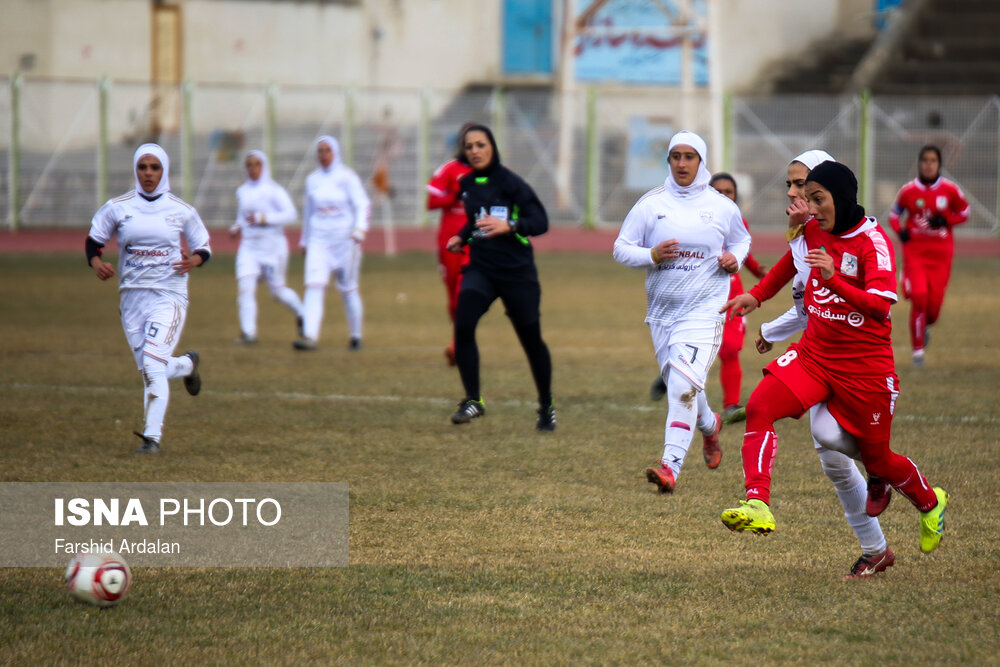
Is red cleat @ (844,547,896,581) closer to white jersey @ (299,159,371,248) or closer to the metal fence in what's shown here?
white jersey @ (299,159,371,248)

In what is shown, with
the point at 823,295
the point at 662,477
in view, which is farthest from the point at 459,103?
the point at 823,295

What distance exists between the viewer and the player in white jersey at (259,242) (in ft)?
52.0

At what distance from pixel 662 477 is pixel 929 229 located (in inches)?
301

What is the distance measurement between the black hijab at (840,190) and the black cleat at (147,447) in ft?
16.7

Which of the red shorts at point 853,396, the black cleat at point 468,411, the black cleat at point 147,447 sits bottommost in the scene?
the black cleat at point 147,447

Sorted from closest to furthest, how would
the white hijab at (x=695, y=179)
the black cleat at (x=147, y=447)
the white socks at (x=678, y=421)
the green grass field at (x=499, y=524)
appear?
the green grass field at (x=499, y=524), the white socks at (x=678, y=421), the white hijab at (x=695, y=179), the black cleat at (x=147, y=447)

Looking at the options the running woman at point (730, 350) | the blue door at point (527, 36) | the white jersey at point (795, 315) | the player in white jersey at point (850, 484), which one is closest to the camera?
the player in white jersey at point (850, 484)

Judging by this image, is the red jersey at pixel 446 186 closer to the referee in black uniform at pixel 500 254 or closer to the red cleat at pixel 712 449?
the referee in black uniform at pixel 500 254

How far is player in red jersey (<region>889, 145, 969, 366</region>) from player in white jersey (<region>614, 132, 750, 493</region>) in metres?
6.30

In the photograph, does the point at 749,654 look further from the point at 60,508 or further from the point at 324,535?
the point at 60,508

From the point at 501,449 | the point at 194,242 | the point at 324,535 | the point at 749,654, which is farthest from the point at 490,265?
the point at 749,654

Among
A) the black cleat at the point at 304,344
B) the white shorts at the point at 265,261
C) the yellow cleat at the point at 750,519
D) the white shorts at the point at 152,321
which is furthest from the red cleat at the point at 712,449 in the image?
the white shorts at the point at 265,261

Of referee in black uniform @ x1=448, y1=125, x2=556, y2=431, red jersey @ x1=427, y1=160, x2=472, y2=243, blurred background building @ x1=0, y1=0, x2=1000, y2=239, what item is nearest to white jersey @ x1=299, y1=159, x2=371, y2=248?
red jersey @ x1=427, y1=160, x2=472, y2=243

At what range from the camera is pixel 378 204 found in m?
33.6
